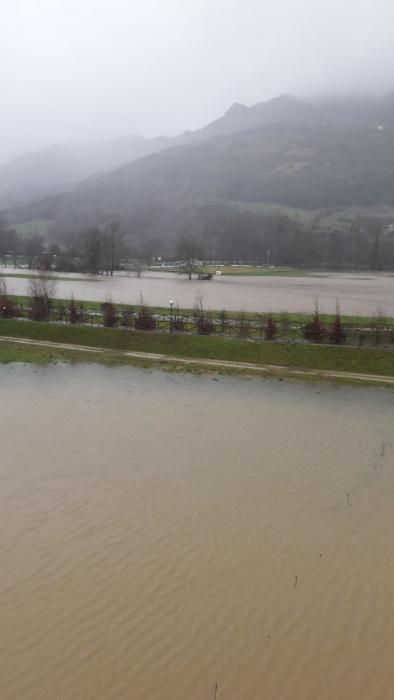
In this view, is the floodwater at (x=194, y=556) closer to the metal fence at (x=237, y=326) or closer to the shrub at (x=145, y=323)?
the metal fence at (x=237, y=326)

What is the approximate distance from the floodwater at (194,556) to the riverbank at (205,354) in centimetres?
760

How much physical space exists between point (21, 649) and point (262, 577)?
4.18 meters

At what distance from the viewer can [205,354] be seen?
28.5m

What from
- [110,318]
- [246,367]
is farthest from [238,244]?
[246,367]

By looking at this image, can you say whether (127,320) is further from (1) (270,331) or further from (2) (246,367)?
(2) (246,367)

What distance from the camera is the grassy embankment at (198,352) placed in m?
26.6

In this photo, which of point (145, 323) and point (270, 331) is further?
A: point (145, 323)

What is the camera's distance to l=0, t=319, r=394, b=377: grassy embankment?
26.6m

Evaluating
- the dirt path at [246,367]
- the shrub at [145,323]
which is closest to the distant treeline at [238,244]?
the shrub at [145,323]

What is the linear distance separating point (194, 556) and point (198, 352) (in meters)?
19.3

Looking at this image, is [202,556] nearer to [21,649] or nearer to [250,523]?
[250,523]

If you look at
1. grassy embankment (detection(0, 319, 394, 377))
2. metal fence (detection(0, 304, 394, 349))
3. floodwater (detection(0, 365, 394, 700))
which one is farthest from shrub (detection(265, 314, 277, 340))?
floodwater (detection(0, 365, 394, 700))

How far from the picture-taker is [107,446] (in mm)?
15125

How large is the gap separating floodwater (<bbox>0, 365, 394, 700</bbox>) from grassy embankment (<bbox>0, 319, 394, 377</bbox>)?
8.47 meters
